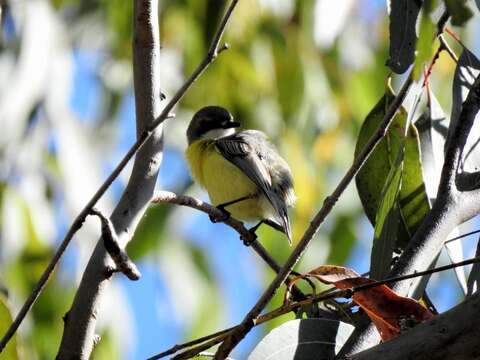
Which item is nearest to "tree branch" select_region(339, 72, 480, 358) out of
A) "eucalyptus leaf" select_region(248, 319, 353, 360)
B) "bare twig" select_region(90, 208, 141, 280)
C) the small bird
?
"eucalyptus leaf" select_region(248, 319, 353, 360)

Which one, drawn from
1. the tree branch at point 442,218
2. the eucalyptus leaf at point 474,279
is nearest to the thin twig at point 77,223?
the tree branch at point 442,218

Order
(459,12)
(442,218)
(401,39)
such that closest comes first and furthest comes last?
(459,12)
(401,39)
(442,218)

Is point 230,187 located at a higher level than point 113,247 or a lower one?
higher

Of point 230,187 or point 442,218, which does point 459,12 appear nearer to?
point 442,218

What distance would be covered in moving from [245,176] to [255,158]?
0.29 ft

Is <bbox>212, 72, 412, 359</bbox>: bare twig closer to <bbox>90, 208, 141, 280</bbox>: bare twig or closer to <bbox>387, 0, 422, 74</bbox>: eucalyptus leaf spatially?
<bbox>90, 208, 141, 280</bbox>: bare twig

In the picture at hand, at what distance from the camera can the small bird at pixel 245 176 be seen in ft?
12.6

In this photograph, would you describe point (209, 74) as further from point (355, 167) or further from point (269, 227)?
point (355, 167)

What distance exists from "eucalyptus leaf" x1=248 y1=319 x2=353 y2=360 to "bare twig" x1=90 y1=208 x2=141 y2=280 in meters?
0.43

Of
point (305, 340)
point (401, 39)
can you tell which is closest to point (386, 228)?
point (305, 340)

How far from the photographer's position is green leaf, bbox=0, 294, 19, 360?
2148 millimetres

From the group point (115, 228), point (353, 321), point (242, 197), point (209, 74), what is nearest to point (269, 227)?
point (242, 197)

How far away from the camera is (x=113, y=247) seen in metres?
1.63

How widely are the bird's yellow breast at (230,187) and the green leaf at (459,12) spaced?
7.59 ft
